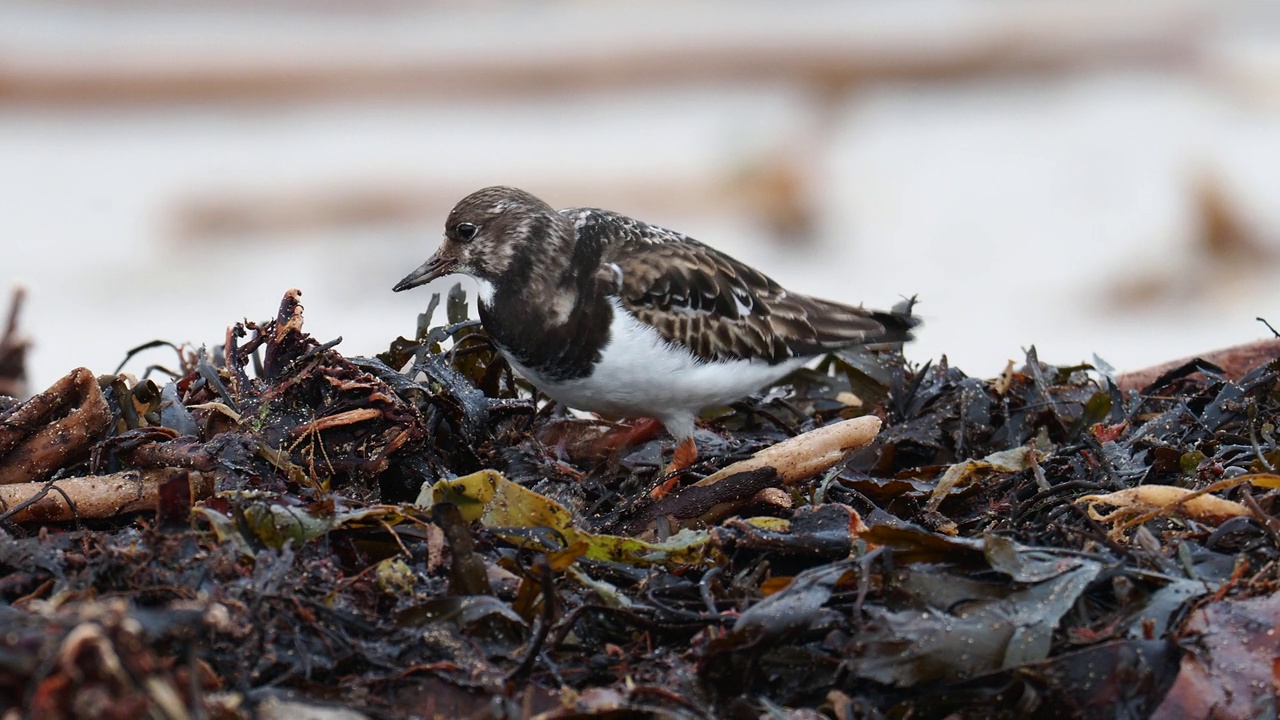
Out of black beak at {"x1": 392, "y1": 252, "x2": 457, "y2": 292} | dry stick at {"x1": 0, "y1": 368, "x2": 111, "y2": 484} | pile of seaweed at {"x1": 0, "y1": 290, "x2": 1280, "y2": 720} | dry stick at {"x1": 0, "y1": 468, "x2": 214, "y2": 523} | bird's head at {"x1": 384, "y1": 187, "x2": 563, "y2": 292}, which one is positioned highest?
bird's head at {"x1": 384, "y1": 187, "x2": 563, "y2": 292}

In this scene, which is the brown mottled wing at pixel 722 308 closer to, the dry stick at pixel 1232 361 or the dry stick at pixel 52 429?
the dry stick at pixel 1232 361

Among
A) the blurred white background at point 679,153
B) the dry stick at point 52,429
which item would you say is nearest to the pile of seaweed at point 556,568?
the dry stick at point 52,429

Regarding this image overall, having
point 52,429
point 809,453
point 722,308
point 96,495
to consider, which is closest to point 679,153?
point 722,308

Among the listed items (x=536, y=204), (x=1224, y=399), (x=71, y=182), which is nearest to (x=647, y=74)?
(x=71, y=182)

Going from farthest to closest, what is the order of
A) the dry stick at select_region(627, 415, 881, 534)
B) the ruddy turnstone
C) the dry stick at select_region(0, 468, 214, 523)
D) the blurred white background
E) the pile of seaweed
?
1. the blurred white background
2. the ruddy turnstone
3. the dry stick at select_region(627, 415, 881, 534)
4. the dry stick at select_region(0, 468, 214, 523)
5. the pile of seaweed

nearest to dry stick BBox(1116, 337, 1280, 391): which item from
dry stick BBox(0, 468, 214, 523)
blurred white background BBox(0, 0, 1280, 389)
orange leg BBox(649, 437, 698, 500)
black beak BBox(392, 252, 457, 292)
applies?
orange leg BBox(649, 437, 698, 500)

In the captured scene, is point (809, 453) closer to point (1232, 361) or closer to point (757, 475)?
point (757, 475)

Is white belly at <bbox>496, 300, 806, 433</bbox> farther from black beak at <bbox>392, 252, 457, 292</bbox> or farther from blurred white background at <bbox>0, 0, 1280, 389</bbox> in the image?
blurred white background at <bbox>0, 0, 1280, 389</bbox>
